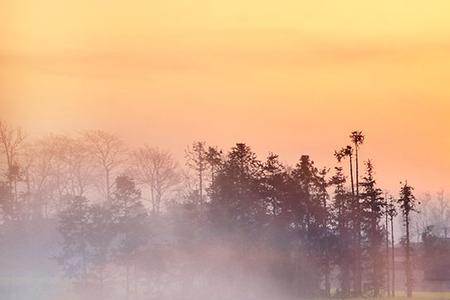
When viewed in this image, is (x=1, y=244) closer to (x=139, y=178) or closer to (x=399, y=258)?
(x=139, y=178)

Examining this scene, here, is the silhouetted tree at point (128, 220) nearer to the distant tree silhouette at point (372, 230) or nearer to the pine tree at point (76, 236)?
the pine tree at point (76, 236)

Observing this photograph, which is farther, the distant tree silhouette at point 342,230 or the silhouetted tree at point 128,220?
the distant tree silhouette at point 342,230

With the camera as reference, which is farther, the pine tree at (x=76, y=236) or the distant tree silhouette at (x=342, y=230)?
the distant tree silhouette at (x=342, y=230)

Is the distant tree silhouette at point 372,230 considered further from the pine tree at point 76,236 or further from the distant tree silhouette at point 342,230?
the pine tree at point 76,236

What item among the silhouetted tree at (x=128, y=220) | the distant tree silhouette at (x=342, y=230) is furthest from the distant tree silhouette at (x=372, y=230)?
the silhouetted tree at (x=128, y=220)

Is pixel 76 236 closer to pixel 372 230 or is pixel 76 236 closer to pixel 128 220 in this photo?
pixel 128 220

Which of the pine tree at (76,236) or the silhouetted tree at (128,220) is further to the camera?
the pine tree at (76,236)

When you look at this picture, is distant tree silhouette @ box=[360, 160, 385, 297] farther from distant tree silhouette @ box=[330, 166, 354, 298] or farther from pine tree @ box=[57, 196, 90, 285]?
pine tree @ box=[57, 196, 90, 285]

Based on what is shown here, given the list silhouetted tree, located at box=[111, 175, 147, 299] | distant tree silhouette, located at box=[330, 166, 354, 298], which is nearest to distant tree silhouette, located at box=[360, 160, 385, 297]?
distant tree silhouette, located at box=[330, 166, 354, 298]

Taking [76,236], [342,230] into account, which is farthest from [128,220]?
[342,230]

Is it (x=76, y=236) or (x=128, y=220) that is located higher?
(x=128, y=220)

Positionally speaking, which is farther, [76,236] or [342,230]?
[342,230]

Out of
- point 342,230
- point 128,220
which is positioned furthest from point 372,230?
point 128,220

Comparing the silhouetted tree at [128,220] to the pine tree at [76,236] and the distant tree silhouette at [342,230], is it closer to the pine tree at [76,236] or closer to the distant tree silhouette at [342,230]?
the pine tree at [76,236]
